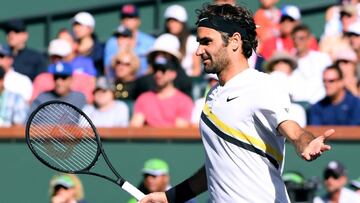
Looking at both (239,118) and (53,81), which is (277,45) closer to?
(53,81)

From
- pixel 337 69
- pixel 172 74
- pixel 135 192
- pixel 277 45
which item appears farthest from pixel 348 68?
pixel 135 192

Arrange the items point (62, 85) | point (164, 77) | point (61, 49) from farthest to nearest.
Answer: point (61, 49) < point (62, 85) < point (164, 77)

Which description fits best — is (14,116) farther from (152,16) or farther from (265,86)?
(265,86)

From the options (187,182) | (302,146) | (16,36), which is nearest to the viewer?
(302,146)

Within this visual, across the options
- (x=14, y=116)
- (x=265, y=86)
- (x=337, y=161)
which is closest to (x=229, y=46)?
(x=265, y=86)

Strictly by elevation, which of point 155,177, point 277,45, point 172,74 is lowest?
point 155,177

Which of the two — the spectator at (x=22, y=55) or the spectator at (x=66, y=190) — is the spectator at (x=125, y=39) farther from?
the spectator at (x=66, y=190)

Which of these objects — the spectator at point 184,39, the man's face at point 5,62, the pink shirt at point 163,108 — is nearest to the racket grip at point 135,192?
the pink shirt at point 163,108

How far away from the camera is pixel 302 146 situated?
499 cm

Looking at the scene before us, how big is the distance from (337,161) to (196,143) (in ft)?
4.31

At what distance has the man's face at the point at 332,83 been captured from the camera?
9.62m

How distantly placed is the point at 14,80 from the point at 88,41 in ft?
3.40

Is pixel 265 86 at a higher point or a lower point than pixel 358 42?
higher

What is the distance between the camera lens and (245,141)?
5500 millimetres
